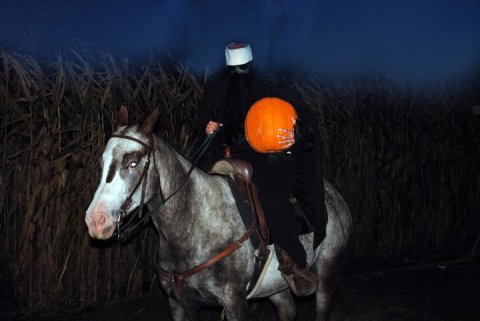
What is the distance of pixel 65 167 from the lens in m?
5.83

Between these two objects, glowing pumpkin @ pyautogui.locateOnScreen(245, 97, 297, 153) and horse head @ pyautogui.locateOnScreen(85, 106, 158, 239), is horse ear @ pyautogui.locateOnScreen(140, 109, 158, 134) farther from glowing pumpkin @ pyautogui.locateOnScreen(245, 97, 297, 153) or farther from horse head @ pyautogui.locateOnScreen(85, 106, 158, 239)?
glowing pumpkin @ pyautogui.locateOnScreen(245, 97, 297, 153)

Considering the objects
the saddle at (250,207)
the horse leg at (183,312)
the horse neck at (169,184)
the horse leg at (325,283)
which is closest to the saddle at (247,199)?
the saddle at (250,207)

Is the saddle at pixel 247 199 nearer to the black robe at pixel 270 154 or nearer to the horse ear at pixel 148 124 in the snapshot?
the black robe at pixel 270 154

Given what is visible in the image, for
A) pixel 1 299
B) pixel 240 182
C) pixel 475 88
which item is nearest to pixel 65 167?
pixel 1 299

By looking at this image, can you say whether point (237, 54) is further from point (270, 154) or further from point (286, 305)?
point (286, 305)

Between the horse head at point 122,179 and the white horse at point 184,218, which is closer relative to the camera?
the horse head at point 122,179

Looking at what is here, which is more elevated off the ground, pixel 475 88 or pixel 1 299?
pixel 475 88

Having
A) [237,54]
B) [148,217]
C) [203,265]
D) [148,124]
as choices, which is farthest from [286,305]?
[148,124]

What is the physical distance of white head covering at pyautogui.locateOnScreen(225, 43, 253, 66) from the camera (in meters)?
4.52

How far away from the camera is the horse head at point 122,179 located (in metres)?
3.22

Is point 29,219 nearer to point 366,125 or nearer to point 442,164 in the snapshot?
point 366,125

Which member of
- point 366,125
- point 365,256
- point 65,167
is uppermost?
point 65,167

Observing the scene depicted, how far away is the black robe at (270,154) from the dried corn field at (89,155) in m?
1.34

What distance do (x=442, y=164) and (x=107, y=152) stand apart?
25.2 feet
